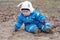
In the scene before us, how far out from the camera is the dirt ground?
18.9 feet

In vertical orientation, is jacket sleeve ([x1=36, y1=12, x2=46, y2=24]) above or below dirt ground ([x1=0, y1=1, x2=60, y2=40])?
above

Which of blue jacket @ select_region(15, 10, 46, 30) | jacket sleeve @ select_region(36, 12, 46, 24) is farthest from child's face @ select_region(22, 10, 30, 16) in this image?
jacket sleeve @ select_region(36, 12, 46, 24)

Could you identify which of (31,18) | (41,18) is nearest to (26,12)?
(31,18)

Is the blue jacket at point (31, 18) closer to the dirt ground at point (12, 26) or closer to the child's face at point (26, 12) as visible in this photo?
the child's face at point (26, 12)

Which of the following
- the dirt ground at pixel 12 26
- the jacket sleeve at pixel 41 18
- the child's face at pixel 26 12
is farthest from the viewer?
the child's face at pixel 26 12

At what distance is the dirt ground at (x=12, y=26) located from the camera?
18.9ft

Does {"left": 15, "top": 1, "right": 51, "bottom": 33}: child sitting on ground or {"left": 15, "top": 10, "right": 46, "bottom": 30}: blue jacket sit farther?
{"left": 15, "top": 10, "right": 46, "bottom": 30}: blue jacket

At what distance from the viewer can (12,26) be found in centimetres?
677

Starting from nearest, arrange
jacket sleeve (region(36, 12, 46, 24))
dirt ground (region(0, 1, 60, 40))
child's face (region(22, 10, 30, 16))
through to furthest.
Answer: dirt ground (region(0, 1, 60, 40)), jacket sleeve (region(36, 12, 46, 24)), child's face (region(22, 10, 30, 16))

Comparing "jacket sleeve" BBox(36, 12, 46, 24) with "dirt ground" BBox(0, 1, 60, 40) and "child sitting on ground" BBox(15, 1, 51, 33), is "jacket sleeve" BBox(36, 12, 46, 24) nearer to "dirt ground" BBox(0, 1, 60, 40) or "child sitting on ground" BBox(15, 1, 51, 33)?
"child sitting on ground" BBox(15, 1, 51, 33)

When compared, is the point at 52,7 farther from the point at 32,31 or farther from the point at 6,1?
the point at 32,31

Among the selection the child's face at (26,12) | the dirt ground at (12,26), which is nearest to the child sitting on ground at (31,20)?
the child's face at (26,12)

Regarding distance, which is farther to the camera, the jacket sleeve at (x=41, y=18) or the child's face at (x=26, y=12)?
the child's face at (x=26, y=12)

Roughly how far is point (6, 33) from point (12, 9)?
2.94 m
